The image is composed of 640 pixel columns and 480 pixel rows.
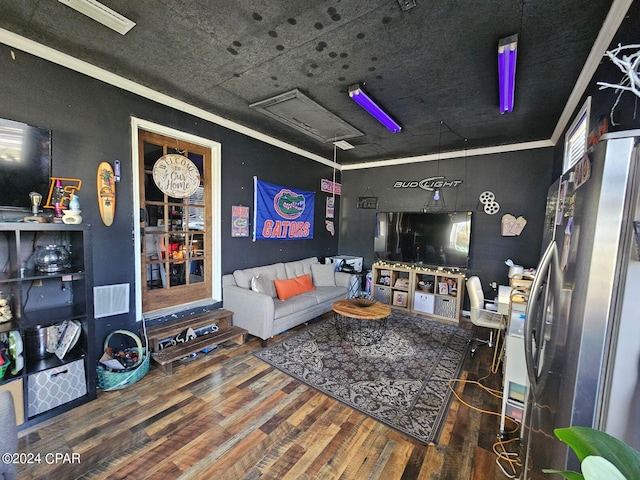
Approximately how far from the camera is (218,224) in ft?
11.1

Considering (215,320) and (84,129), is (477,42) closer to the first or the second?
(84,129)

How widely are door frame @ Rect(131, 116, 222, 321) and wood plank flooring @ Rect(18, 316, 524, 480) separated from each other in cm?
89

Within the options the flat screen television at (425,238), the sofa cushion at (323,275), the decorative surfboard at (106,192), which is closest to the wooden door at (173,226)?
the decorative surfboard at (106,192)

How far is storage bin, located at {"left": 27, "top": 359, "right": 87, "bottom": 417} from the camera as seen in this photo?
182cm

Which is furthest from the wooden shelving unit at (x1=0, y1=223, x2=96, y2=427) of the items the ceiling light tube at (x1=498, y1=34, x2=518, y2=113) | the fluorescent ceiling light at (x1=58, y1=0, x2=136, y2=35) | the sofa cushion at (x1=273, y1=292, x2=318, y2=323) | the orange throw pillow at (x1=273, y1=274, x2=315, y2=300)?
the ceiling light tube at (x1=498, y1=34, x2=518, y2=113)

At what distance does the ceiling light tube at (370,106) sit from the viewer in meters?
2.41

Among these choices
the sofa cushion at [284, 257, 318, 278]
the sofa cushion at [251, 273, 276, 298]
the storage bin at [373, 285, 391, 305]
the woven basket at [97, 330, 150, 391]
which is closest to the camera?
the woven basket at [97, 330, 150, 391]

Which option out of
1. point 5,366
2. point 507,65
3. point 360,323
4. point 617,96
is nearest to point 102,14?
point 5,366

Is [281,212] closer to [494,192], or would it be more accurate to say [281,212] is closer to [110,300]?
[110,300]

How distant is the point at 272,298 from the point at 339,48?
2.76 metres

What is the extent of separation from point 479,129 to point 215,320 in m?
4.07

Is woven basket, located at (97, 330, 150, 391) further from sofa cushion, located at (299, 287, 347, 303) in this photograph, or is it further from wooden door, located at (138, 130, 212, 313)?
sofa cushion, located at (299, 287, 347, 303)

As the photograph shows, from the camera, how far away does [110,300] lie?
7.93 ft

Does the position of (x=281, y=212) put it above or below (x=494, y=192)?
below
